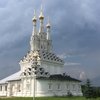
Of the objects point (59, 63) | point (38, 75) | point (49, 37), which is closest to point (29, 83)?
point (38, 75)

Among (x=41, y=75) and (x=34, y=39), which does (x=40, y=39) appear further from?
(x=41, y=75)

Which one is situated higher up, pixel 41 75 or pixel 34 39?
pixel 34 39

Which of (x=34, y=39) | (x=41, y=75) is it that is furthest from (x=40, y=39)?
(x=41, y=75)

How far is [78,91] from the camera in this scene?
55.2m

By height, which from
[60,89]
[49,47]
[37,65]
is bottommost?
[60,89]

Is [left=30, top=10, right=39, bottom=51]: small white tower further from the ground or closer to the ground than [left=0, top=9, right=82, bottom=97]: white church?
further from the ground

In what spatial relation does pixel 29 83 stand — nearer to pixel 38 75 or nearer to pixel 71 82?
pixel 38 75

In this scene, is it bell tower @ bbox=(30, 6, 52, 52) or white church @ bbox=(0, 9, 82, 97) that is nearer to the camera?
white church @ bbox=(0, 9, 82, 97)

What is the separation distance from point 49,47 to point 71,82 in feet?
32.0

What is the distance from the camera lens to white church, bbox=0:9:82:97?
4947 cm

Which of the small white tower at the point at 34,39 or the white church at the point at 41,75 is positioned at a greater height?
the small white tower at the point at 34,39

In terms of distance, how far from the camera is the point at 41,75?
5000cm

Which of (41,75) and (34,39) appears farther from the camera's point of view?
A: (34,39)

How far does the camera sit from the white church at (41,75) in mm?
49469
